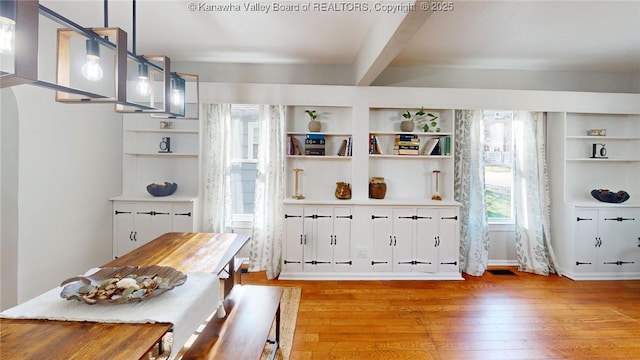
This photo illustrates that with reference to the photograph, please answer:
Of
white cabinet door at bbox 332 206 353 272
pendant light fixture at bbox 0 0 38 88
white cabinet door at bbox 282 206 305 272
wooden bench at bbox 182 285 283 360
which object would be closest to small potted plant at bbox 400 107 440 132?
white cabinet door at bbox 332 206 353 272

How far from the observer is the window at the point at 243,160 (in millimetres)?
4246

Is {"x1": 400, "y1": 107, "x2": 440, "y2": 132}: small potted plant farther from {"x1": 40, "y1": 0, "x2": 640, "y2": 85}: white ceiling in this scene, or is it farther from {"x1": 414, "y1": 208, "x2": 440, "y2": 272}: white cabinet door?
{"x1": 414, "y1": 208, "x2": 440, "y2": 272}: white cabinet door

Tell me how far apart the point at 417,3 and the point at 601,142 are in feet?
13.3

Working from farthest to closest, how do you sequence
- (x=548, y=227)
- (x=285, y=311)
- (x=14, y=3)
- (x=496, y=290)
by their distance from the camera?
(x=548, y=227)
(x=496, y=290)
(x=285, y=311)
(x=14, y=3)

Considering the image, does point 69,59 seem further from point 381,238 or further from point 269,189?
point 381,238

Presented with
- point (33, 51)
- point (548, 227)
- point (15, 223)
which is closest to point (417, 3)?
point (33, 51)

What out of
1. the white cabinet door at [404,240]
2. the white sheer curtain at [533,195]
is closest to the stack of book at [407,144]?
the white cabinet door at [404,240]

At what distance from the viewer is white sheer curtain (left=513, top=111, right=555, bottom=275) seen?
4223 mm

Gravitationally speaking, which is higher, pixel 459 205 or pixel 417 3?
pixel 417 3

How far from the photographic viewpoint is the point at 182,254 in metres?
2.27

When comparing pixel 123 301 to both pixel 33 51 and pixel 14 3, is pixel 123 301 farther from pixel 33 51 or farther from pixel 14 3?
pixel 14 3

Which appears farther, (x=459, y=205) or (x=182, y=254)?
(x=459, y=205)

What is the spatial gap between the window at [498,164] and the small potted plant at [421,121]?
2.45 ft

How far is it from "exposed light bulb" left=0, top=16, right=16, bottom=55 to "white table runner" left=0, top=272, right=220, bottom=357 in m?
1.02
